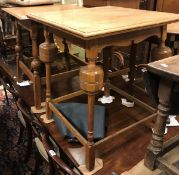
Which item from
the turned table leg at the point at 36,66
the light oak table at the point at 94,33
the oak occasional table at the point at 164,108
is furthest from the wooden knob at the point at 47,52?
the oak occasional table at the point at 164,108

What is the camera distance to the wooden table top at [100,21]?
0.95 metres

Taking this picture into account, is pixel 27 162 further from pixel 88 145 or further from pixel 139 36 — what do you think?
pixel 139 36

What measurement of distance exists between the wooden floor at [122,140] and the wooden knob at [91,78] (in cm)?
41

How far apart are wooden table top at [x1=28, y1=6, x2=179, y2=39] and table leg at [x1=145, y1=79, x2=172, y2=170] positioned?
0.30 meters

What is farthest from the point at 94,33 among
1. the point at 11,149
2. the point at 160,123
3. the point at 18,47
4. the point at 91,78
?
the point at 11,149

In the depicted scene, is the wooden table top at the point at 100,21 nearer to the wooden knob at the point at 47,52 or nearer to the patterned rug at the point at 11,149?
the wooden knob at the point at 47,52

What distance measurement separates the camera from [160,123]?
93cm

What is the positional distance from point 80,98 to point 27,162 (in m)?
0.63

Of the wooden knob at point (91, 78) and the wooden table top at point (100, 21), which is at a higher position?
the wooden table top at point (100, 21)

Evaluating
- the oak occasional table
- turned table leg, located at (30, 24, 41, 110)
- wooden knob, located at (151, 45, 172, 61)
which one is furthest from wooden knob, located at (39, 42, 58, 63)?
the oak occasional table

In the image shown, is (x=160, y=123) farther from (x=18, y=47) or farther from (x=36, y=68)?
(x=18, y=47)

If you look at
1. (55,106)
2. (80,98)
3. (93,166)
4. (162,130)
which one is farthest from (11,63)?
(162,130)

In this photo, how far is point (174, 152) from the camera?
1043 millimetres

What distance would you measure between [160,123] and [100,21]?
1.69ft
